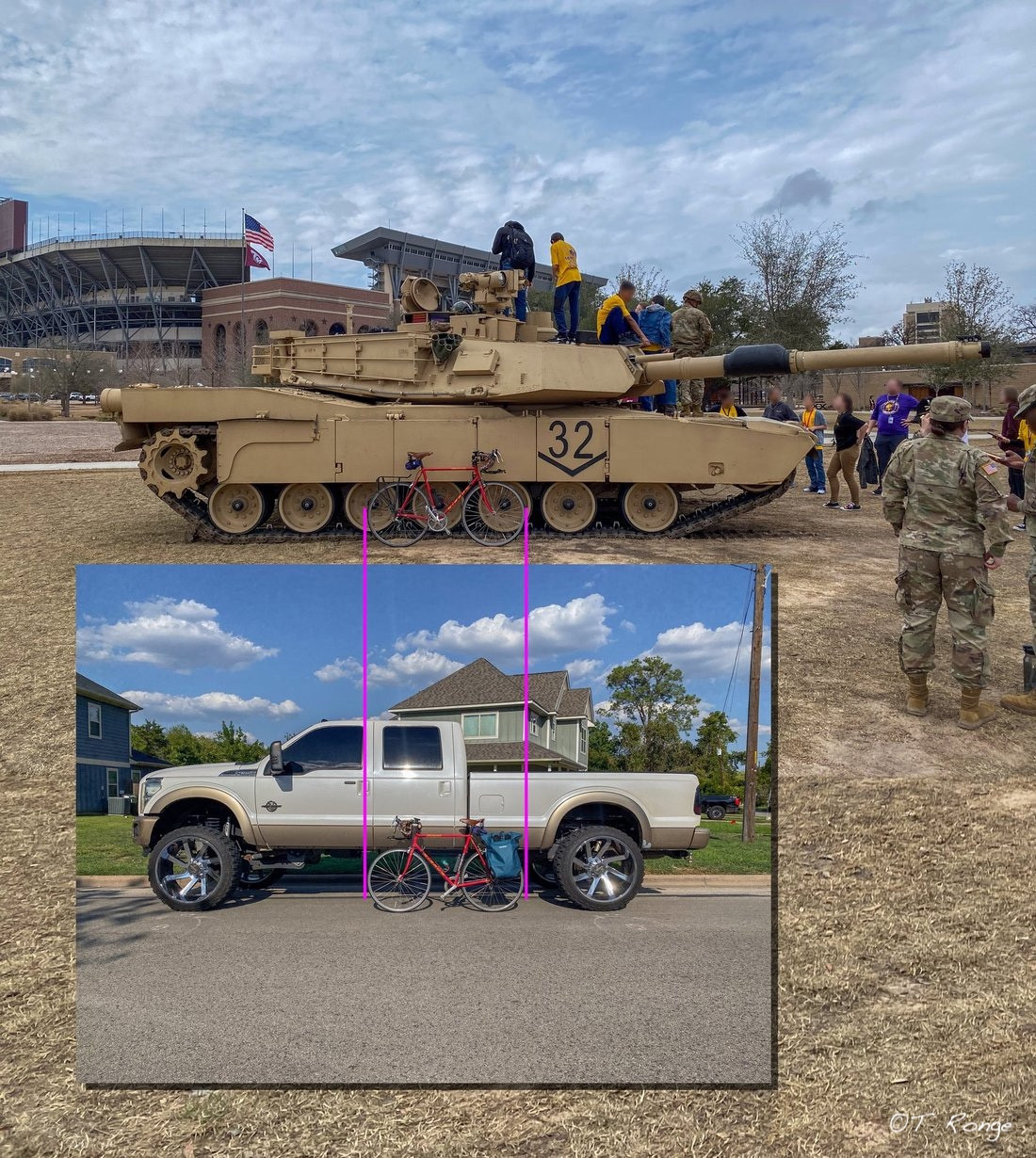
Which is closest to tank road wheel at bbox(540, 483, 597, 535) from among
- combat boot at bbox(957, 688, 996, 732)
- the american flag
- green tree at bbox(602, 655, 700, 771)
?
combat boot at bbox(957, 688, 996, 732)

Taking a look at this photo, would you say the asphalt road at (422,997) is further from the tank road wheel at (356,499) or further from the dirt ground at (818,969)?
the tank road wheel at (356,499)

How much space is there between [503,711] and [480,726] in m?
0.07

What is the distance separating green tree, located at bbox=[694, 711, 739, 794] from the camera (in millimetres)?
2732

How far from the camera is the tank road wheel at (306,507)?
40.2 ft

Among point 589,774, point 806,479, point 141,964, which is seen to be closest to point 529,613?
point 589,774

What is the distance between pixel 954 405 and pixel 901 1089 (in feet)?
14.9

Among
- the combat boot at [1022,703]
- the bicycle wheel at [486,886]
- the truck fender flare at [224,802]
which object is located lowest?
the combat boot at [1022,703]

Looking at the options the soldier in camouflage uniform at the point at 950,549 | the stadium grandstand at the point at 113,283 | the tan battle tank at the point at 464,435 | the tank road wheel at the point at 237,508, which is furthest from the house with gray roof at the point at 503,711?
the stadium grandstand at the point at 113,283

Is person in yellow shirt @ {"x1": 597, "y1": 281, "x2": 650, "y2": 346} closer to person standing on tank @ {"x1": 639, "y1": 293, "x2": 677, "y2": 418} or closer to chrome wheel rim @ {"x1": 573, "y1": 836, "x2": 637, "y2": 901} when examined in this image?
person standing on tank @ {"x1": 639, "y1": 293, "x2": 677, "y2": 418}

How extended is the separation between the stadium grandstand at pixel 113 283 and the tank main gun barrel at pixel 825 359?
216ft

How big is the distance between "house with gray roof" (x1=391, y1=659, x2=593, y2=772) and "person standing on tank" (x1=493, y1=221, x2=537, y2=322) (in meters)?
11.5

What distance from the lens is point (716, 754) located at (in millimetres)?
2754

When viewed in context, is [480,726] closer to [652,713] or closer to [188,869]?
[652,713]

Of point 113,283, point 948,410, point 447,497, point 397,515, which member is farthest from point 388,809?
point 113,283
